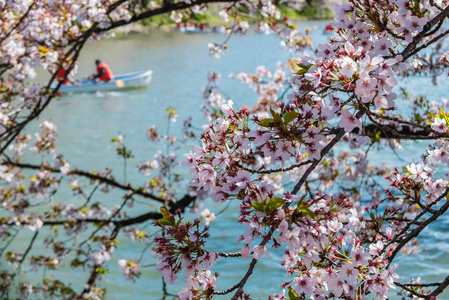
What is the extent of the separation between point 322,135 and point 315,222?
0.26 m

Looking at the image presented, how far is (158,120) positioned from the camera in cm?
1499

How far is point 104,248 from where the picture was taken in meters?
5.45

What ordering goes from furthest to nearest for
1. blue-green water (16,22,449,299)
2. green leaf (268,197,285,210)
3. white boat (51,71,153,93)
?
white boat (51,71,153,93)
blue-green water (16,22,449,299)
green leaf (268,197,285,210)

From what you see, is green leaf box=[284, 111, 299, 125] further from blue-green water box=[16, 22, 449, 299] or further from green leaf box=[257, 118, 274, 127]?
blue-green water box=[16, 22, 449, 299]

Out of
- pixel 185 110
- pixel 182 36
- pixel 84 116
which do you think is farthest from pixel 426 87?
pixel 182 36

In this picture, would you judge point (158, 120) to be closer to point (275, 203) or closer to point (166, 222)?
point (166, 222)

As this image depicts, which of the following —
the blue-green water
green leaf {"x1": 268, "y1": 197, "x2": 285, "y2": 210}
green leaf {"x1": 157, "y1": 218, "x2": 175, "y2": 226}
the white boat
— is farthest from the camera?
the white boat

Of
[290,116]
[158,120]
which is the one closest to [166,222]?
[290,116]

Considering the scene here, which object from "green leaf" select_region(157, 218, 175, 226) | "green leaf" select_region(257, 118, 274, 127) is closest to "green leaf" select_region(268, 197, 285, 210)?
"green leaf" select_region(257, 118, 274, 127)

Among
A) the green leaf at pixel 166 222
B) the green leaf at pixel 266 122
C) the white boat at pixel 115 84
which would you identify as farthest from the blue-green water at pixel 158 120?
the green leaf at pixel 266 122

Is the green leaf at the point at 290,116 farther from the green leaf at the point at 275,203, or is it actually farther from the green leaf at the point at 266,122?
the green leaf at the point at 275,203

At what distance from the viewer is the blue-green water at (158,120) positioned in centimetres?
666

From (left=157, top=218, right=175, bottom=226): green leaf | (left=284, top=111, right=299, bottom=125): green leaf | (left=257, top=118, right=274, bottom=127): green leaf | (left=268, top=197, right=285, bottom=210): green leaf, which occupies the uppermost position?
(left=284, top=111, right=299, bottom=125): green leaf

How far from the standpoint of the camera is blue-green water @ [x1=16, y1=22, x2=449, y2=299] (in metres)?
6.66
